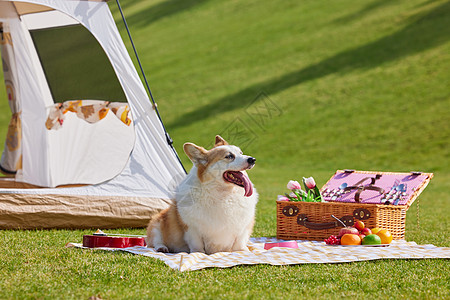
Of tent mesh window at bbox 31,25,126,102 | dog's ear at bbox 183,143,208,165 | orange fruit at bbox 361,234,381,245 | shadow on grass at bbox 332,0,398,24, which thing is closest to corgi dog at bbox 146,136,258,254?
dog's ear at bbox 183,143,208,165

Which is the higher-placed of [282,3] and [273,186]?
[282,3]

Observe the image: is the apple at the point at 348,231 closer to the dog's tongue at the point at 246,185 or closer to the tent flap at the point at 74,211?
the dog's tongue at the point at 246,185

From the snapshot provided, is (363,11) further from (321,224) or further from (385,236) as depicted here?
(385,236)

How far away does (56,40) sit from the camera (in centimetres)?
611

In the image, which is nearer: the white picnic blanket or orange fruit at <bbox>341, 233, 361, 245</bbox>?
the white picnic blanket

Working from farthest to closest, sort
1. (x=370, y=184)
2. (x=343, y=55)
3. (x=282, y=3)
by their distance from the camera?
(x=282, y=3)
(x=343, y=55)
(x=370, y=184)

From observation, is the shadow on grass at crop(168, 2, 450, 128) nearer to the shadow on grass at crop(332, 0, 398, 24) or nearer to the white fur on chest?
the shadow on grass at crop(332, 0, 398, 24)

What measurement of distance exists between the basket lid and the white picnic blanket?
0.68m

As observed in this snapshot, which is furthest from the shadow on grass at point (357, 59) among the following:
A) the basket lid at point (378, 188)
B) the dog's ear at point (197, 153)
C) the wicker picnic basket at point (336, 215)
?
the dog's ear at point (197, 153)

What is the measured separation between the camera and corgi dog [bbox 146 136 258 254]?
3.84m

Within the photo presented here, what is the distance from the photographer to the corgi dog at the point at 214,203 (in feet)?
12.6

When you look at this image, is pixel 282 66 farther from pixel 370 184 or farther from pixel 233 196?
pixel 233 196

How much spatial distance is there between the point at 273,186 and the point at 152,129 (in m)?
4.81

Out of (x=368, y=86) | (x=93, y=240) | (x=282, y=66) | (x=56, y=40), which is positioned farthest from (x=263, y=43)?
(x=93, y=240)
